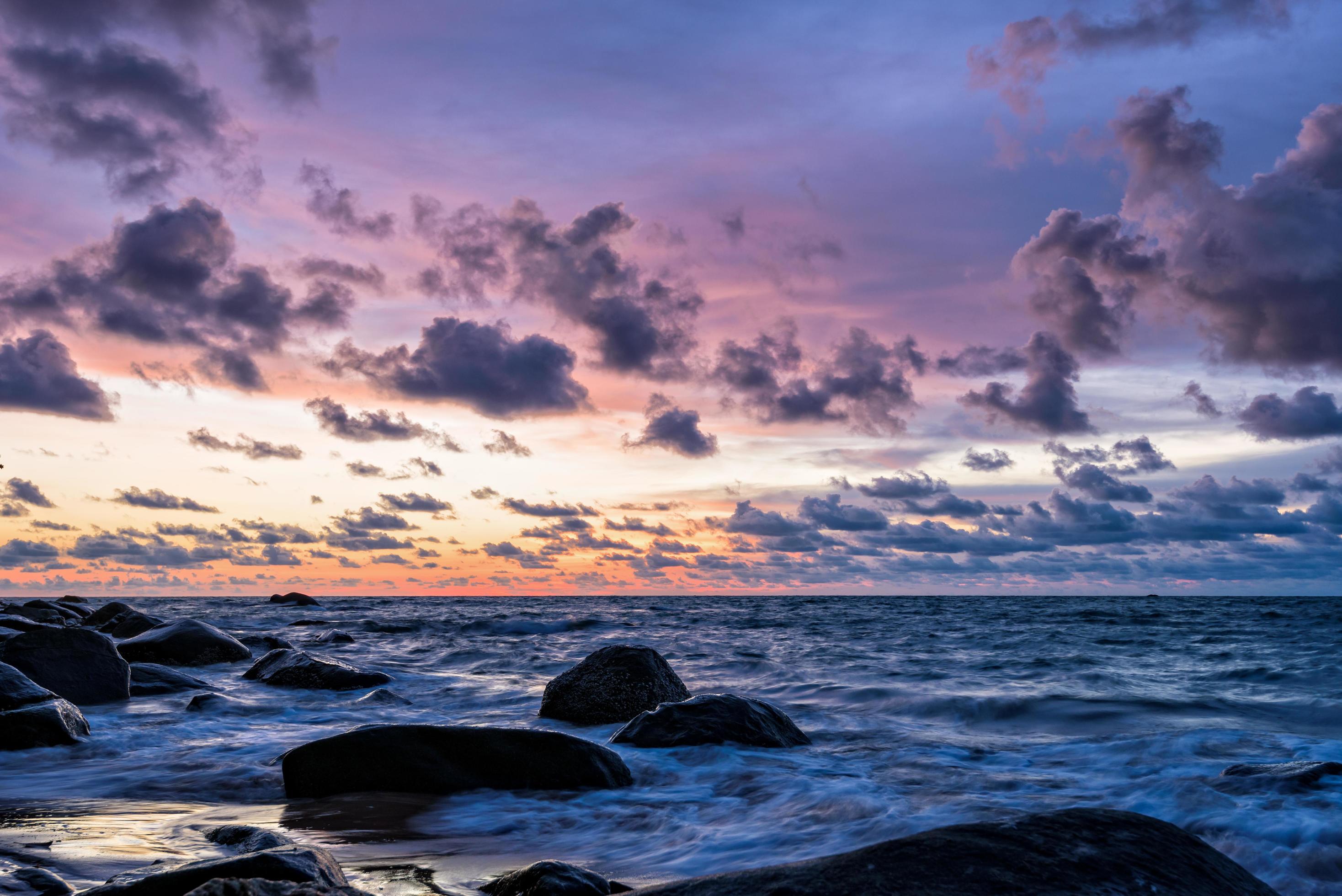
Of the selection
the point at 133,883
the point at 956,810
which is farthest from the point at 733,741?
the point at 133,883

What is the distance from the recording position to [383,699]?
10.7 meters

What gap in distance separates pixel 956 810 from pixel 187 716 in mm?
7893

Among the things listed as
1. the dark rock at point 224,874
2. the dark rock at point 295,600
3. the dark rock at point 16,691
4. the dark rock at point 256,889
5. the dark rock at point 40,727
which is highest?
the dark rock at point 256,889

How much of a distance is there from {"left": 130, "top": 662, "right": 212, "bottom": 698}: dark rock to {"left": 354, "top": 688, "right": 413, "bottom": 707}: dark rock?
2.40 metres

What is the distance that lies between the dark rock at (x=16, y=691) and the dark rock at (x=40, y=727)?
0.19m

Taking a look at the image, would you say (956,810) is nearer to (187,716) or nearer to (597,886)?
(597,886)

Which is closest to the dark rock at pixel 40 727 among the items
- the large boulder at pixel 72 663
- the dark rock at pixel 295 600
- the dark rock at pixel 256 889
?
the large boulder at pixel 72 663

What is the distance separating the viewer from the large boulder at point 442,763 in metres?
5.83

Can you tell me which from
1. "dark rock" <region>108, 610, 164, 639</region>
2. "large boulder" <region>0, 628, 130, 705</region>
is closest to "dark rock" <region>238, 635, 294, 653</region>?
"dark rock" <region>108, 610, 164, 639</region>

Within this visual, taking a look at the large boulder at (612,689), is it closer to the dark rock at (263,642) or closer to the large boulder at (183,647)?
the large boulder at (183,647)

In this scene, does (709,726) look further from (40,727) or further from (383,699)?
(40,727)

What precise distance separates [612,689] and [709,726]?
1969 millimetres

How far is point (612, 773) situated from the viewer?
629cm

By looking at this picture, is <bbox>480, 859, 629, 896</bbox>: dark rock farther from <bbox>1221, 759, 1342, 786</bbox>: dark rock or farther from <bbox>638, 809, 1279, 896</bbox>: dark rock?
<bbox>1221, 759, 1342, 786</bbox>: dark rock
